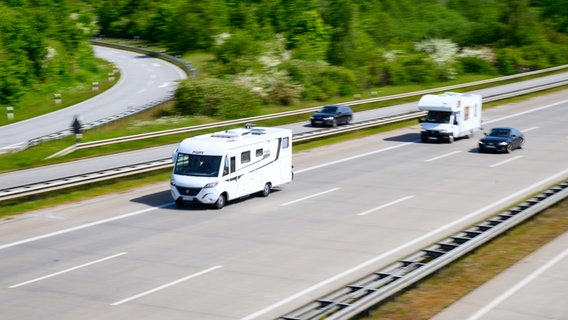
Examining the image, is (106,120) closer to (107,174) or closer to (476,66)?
(107,174)

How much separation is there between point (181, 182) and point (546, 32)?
75776mm

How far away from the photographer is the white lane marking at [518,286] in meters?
16.2

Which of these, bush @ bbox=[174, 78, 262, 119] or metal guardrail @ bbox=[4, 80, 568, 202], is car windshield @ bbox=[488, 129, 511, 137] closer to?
metal guardrail @ bbox=[4, 80, 568, 202]

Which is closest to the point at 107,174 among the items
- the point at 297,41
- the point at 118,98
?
the point at 118,98

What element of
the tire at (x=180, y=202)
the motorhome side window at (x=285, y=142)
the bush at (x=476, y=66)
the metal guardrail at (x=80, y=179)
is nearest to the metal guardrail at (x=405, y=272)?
the motorhome side window at (x=285, y=142)

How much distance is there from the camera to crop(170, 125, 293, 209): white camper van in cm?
2714

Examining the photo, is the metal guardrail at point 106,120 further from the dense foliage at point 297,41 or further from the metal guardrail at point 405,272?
the metal guardrail at point 405,272

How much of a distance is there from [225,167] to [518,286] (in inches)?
480

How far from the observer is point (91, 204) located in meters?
28.4

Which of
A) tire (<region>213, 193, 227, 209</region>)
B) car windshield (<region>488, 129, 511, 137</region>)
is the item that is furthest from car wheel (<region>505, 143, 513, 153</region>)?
tire (<region>213, 193, 227, 209</region>)

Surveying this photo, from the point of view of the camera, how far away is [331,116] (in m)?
48.0

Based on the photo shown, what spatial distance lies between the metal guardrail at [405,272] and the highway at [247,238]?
123 centimetres

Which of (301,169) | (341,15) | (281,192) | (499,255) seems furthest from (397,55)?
(499,255)

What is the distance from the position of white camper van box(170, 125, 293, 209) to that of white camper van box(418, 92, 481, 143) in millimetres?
15251
